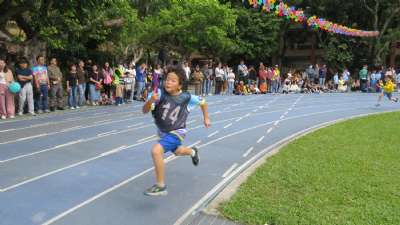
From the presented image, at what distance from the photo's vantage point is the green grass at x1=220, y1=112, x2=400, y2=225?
507cm

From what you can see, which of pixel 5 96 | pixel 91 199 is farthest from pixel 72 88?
pixel 91 199

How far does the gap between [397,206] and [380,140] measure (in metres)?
5.17

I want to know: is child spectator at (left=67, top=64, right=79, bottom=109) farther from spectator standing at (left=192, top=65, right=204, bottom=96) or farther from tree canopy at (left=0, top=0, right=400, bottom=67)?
spectator standing at (left=192, top=65, right=204, bottom=96)

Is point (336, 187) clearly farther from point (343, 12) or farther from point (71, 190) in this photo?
point (343, 12)

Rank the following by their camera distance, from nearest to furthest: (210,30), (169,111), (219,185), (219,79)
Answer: (169,111)
(219,185)
(219,79)
(210,30)

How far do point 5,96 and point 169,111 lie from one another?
9.10 metres

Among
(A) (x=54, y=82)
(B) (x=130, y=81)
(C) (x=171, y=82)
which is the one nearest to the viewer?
(C) (x=171, y=82)

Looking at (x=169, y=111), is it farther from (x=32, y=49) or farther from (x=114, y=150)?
(x=32, y=49)

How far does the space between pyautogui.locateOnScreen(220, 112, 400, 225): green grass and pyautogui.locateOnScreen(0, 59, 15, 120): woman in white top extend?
26.6ft

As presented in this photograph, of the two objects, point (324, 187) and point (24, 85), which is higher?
point (24, 85)

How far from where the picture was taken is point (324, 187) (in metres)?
6.22

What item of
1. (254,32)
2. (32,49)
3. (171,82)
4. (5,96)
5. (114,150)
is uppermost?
(254,32)

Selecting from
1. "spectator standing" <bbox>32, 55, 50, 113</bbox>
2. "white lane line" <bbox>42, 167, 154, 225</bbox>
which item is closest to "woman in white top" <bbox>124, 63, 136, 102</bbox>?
"spectator standing" <bbox>32, 55, 50, 113</bbox>

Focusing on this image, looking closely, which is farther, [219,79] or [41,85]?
[219,79]
